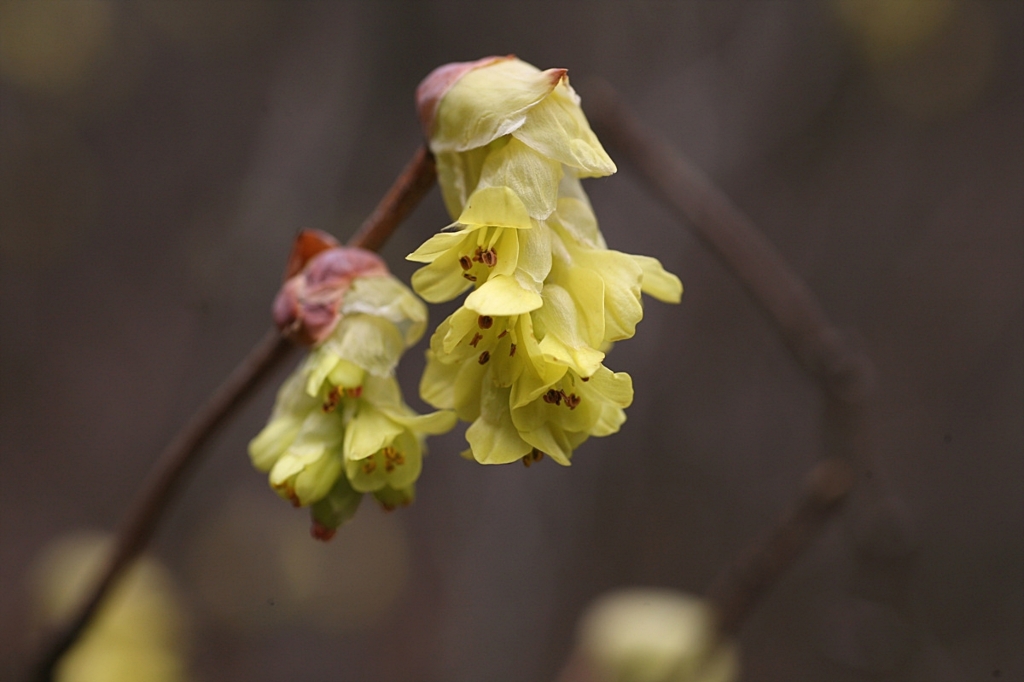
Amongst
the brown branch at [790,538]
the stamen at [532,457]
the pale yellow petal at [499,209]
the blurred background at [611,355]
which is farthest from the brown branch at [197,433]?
the blurred background at [611,355]

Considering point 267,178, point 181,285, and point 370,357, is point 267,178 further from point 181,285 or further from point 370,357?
point 370,357

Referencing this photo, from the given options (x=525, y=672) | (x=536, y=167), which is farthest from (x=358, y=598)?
(x=536, y=167)

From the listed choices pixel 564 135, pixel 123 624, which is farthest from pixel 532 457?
pixel 123 624

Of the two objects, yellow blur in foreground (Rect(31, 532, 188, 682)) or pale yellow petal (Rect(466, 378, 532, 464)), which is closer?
pale yellow petal (Rect(466, 378, 532, 464))

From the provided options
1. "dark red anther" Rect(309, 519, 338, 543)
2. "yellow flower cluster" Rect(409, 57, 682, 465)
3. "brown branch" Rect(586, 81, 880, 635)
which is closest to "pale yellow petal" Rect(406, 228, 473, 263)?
"yellow flower cluster" Rect(409, 57, 682, 465)

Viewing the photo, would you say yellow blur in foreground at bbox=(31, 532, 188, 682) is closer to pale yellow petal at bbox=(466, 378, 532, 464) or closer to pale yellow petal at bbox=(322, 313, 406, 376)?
pale yellow petal at bbox=(322, 313, 406, 376)

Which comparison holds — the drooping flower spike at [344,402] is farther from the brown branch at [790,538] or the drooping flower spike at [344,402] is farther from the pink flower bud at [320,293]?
the brown branch at [790,538]

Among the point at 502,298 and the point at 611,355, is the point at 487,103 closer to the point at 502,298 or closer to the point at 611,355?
the point at 502,298
